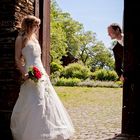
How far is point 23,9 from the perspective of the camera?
7312 millimetres

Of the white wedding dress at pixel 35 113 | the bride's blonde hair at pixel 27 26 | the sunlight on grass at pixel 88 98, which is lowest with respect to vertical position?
the sunlight on grass at pixel 88 98

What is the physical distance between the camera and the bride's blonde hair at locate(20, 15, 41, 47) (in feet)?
21.6

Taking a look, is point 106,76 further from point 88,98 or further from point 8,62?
point 8,62

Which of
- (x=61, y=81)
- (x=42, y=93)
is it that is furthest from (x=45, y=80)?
(x=61, y=81)

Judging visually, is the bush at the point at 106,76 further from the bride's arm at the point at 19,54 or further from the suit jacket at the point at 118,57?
the bride's arm at the point at 19,54

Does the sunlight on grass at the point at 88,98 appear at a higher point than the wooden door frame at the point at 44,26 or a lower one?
lower

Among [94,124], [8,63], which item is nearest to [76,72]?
[94,124]

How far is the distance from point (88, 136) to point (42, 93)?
2325 millimetres

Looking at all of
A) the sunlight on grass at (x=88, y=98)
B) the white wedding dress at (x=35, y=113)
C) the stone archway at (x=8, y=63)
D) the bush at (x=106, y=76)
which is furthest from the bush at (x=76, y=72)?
the white wedding dress at (x=35, y=113)

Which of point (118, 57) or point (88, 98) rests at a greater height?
point (118, 57)

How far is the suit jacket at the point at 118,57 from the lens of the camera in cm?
823

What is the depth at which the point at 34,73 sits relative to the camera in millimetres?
6547

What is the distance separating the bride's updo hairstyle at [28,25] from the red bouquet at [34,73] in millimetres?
528

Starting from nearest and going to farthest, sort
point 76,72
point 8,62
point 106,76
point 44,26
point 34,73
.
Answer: point 34,73
point 8,62
point 44,26
point 106,76
point 76,72
